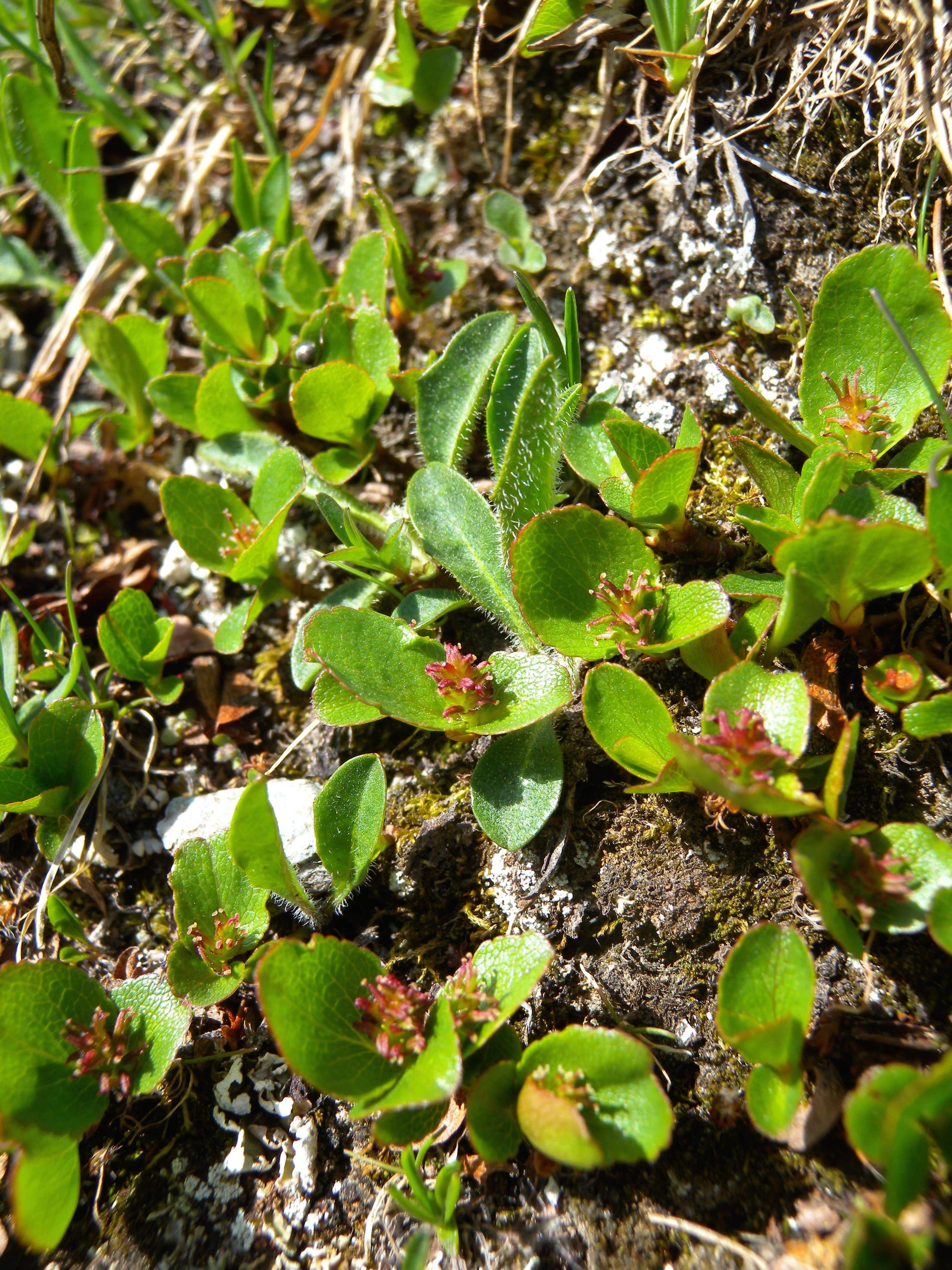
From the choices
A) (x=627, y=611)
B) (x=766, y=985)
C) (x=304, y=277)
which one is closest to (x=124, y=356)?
(x=304, y=277)

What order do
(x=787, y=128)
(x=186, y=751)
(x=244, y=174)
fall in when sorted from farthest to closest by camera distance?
(x=244, y=174)
(x=186, y=751)
(x=787, y=128)

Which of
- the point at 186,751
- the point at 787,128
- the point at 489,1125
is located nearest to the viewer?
the point at 489,1125

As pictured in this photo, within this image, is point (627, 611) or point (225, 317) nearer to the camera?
point (627, 611)

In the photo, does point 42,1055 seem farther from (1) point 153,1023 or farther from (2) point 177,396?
(2) point 177,396

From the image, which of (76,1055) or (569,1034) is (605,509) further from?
(76,1055)

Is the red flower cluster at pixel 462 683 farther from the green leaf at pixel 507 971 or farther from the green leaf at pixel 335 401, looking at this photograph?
the green leaf at pixel 335 401

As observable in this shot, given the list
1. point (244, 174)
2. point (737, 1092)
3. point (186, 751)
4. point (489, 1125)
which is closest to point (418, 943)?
point (489, 1125)

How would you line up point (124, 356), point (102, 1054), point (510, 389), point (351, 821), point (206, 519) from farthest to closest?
point (124, 356), point (206, 519), point (510, 389), point (351, 821), point (102, 1054)
